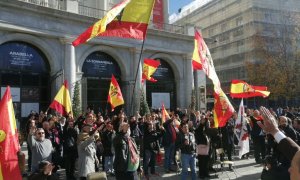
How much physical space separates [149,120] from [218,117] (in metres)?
2.22

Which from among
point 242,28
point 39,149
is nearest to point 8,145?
point 39,149

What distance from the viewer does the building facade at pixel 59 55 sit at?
19797 mm

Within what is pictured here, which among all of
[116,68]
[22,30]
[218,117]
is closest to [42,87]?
[22,30]

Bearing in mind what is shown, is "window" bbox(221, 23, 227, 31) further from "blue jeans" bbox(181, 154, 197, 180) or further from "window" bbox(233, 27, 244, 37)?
"blue jeans" bbox(181, 154, 197, 180)

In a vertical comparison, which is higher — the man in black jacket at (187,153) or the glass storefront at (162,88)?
the glass storefront at (162,88)

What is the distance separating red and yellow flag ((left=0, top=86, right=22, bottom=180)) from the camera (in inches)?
216

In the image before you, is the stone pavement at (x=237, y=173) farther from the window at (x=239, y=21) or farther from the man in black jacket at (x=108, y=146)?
the window at (x=239, y=21)

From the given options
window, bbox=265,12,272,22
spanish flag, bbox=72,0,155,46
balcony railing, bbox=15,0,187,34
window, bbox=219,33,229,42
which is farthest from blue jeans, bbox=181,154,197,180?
window, bbox=219,33,229,42

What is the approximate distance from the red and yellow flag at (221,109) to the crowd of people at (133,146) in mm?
376

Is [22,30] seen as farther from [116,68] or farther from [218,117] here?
[218,117]

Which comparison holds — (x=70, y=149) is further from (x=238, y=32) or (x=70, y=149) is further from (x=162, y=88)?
(x=238, y=32)

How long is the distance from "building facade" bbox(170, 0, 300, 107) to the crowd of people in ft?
102

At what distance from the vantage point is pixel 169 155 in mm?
13242

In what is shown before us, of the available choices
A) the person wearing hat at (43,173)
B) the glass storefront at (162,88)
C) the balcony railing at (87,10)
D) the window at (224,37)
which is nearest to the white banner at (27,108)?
the balcony railing at (87,10)
